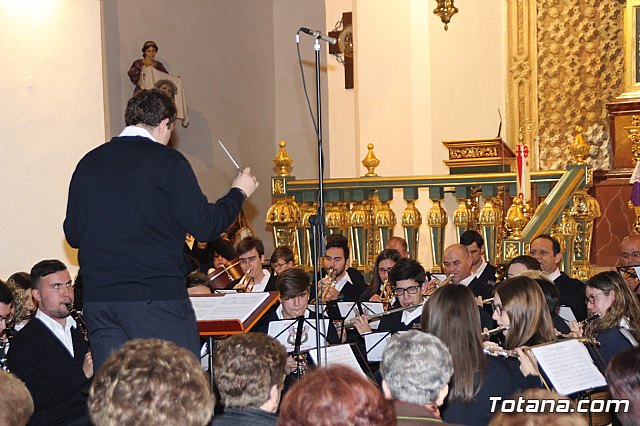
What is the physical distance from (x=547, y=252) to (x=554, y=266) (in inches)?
5.0

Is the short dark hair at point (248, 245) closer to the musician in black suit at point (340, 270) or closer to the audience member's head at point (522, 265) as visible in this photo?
the musician in black suit at point (340, 270)

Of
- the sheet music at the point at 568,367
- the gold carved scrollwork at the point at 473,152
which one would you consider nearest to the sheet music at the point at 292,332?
the sheet music at the point at 568,367

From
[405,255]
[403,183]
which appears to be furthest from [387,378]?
[403,183]

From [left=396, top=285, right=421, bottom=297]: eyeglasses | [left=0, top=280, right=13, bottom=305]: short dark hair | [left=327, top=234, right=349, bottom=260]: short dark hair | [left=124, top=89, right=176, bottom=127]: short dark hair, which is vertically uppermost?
[left=124, top=89, right=176, bottom=127]: short dark hair

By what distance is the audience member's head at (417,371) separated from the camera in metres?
3.32

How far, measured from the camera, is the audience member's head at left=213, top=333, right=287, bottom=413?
3.46 metres

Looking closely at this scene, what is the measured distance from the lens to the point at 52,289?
18.0 ft

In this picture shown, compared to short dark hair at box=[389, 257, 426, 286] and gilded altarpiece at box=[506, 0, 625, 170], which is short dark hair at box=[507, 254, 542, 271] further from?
gilded altarpiece at box=[506, 0, 625, 170]

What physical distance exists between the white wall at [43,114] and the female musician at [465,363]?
16.8 feet

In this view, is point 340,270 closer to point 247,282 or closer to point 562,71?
point 247,282

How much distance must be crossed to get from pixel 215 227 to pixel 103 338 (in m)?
0.70

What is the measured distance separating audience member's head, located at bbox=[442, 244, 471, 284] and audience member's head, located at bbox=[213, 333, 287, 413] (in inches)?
163

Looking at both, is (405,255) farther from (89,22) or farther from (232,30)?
(232,30)

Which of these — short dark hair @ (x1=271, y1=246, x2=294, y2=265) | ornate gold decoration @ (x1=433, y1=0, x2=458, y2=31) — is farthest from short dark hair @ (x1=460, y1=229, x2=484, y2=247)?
ornate gold decoration @ (x1=433, y1=0, x2=458, y2=31)
